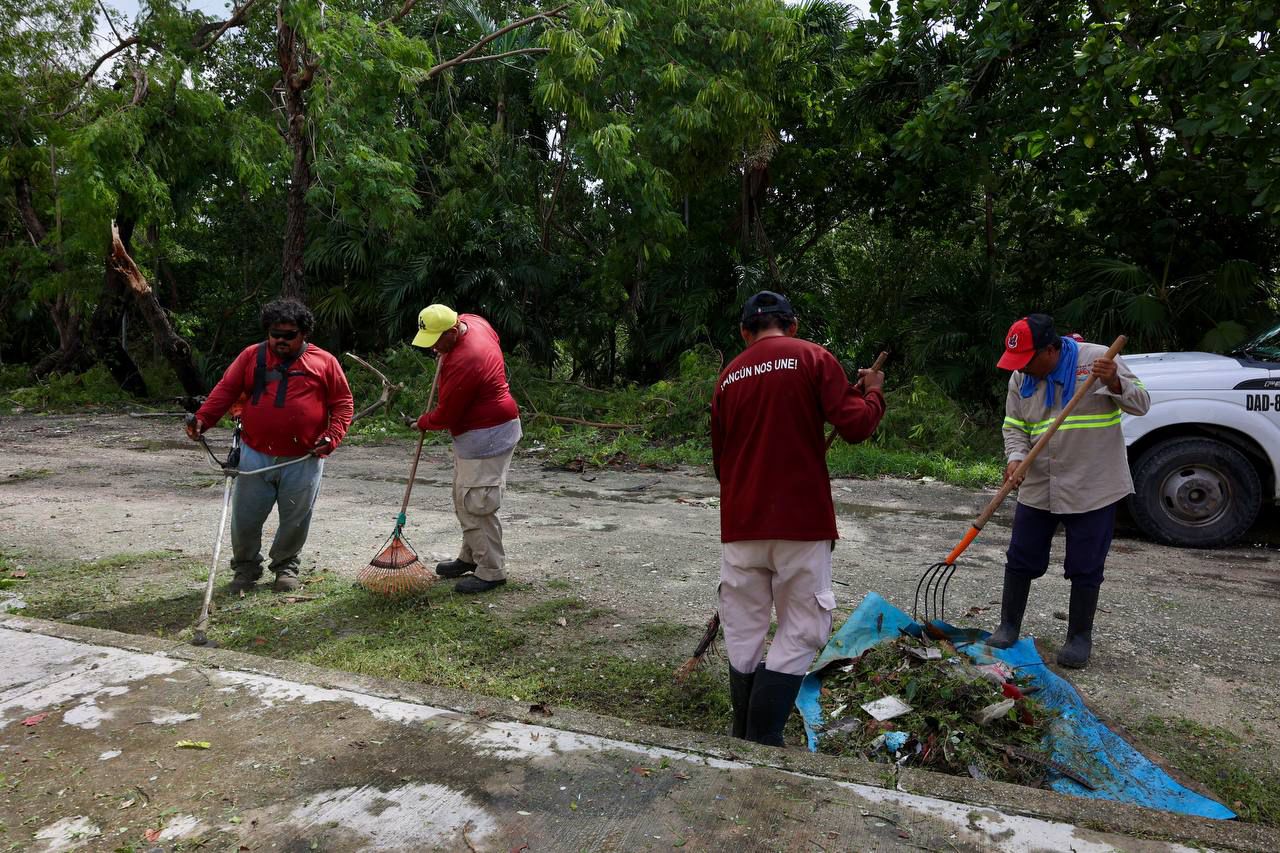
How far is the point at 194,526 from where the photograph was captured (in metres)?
7.46

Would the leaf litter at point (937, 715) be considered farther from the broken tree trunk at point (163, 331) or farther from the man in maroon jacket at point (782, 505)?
the broken tree trunk at point (163, 331)

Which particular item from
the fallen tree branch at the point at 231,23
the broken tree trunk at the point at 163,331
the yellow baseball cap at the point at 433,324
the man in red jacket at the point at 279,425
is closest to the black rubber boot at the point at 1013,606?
the yellow baseball cap at the point at 433,324

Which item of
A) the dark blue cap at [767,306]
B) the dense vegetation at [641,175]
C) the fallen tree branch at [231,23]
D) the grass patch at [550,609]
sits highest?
the fallen tree branch at [231,23]

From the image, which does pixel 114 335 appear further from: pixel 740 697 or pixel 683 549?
pixel 740 697

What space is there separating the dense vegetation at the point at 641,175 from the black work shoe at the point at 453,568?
22.0ft

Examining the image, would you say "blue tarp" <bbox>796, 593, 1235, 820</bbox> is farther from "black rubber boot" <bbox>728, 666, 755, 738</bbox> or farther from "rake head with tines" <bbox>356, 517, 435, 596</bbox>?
"rake head with tines" <bbox>356, 517, 435, 596</bbox>

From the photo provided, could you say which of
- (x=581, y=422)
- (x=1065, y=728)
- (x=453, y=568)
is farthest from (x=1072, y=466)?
(x=581, y=422)

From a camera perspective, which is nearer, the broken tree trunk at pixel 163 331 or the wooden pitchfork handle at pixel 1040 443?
the wooden pitchfork handle at pixel 1040 443

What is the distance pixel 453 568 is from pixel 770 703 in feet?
9.80

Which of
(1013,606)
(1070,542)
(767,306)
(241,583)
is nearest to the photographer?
(767,306)

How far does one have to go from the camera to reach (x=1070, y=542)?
14.8ft

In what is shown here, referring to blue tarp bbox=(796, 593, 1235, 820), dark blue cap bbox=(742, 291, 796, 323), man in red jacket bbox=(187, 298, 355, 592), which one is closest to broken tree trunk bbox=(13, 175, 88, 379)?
man in red jacket bbox=(187, 298, 355, 592)

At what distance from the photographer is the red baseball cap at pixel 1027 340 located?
4375 millimetres

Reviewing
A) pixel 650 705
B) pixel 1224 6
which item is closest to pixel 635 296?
pixel 1224 6
